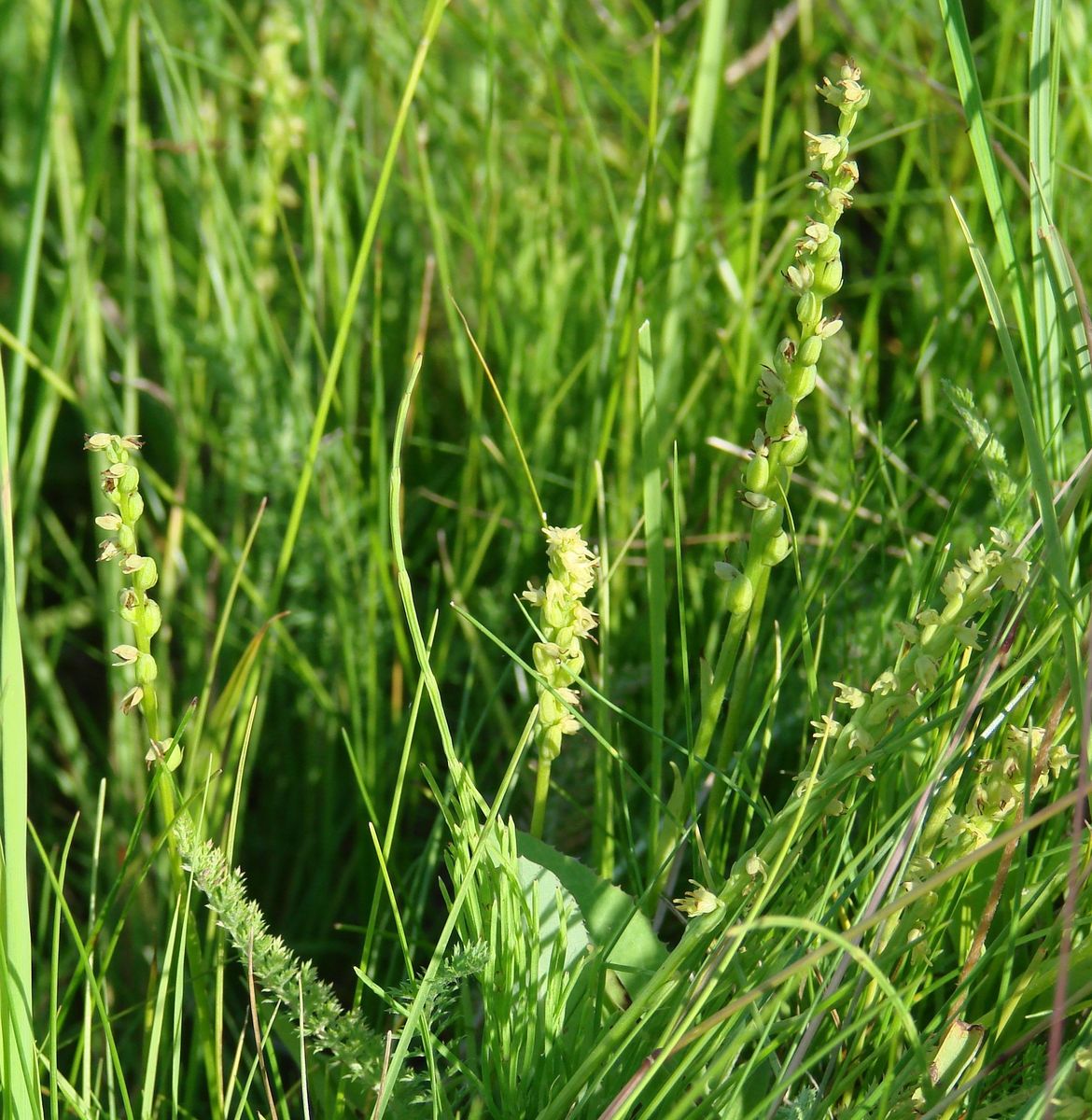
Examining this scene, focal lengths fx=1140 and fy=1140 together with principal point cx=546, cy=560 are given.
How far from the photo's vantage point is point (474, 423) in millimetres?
1164

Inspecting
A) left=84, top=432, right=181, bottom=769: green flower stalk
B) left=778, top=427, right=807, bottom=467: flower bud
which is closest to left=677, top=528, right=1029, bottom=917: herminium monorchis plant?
left=778, top=427, right=807, bottom=467: flower bud

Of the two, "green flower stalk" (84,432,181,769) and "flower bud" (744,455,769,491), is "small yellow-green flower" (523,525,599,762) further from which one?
"green flower stalk" (84,432,181,769)

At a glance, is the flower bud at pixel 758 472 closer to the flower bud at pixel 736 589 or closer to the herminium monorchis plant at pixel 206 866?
the flower bud at pixel 736 589

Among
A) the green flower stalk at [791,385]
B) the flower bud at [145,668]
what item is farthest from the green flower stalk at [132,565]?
the green flower stalk at [791,385]

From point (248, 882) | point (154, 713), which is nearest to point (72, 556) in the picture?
point (248, 882)

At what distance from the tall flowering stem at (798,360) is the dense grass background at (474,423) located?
0.09 m

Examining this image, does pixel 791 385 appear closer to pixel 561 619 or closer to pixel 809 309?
pixel 809 309

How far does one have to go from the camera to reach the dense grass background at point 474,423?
82 centimetres

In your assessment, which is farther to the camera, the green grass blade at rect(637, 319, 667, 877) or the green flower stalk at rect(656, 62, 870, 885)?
the green grass blade at rect(637, 319, 667, 877)

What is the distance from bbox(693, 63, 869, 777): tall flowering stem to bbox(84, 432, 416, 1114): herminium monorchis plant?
262mm

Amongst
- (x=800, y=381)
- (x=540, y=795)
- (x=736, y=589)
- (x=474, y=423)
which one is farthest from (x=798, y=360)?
(x=474, y=423)

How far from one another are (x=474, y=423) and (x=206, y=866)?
621mm

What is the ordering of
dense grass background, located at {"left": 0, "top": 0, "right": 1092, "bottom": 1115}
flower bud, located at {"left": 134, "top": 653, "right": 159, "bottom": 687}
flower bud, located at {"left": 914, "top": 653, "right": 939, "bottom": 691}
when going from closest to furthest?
flower bud, located at {"left": 914, "top": 653, "right": 939, "bottom": 691}
flower bud, located at {"left": 134, "top": 653, "right": 159, "bottom": 687}
dense grass background, located at {"left": 0, "top": 0, "right": 1092, "bottom": 1115}

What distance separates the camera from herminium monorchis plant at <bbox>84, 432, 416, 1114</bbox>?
621mm
